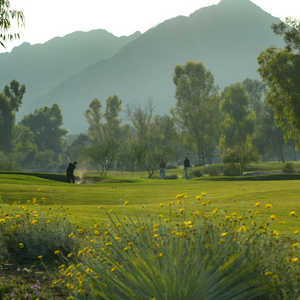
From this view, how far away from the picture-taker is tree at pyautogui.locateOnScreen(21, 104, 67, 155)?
347ft

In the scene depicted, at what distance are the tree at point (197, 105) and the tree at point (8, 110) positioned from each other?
29.2 meters

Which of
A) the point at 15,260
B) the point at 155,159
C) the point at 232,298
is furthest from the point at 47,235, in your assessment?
Answer: the point at 155,159

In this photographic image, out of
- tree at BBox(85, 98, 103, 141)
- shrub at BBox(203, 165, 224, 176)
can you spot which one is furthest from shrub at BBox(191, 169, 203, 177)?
tree at BBox(85, 98, 103, 141)

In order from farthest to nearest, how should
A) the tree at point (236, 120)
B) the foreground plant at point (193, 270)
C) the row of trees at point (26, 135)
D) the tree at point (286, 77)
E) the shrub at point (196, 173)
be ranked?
1. the row of trees at point (26, 135)
2. the tree at point (236, 120)
3. the shrub at point (196, 173)
4. the tree at point (286, 77)
5. the foreground plant at point (193, 270)

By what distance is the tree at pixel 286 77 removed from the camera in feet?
83.1

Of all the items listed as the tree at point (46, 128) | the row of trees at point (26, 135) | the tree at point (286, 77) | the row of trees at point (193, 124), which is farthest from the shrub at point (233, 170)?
the tree at point (46, 128)

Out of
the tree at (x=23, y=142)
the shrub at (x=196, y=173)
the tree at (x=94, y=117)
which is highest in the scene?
the tree at (x=94, y=117)

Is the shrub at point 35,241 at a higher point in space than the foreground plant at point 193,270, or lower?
lower

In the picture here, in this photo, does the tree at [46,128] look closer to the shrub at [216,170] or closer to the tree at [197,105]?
the tree at [197,105]

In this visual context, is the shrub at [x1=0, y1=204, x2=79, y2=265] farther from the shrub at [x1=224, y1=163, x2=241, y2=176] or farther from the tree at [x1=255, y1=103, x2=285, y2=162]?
the tree at [x1=255, y1=103, x2=285, y2=162]

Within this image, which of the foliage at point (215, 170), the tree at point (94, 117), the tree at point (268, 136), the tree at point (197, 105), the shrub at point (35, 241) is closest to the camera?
the shrub at point (35, 241)

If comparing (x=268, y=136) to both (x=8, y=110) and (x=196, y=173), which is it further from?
(x=8, y=110)

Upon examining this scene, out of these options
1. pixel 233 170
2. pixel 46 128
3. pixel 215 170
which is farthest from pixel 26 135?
pixel 233 170

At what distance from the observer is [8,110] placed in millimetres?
72938
